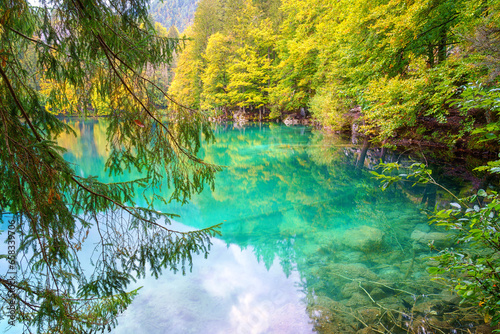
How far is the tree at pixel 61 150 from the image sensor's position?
5.15ft

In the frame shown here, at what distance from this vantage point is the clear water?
11.1ft

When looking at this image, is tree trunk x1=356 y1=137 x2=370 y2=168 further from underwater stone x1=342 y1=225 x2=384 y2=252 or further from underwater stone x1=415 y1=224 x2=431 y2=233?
underwater stone x1=342 y1=225 x2=384 y2=252

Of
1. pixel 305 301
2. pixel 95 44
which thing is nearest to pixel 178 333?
pixel 305 301

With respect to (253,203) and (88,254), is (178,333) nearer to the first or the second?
(88,254)

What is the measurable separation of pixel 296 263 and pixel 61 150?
4073mm

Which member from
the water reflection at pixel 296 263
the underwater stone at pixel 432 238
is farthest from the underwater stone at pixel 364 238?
the underwater stone at pixel 432 238

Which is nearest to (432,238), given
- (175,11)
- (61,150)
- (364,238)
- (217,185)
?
(364,238)

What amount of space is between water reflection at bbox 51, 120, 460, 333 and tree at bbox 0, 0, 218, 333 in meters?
0.99

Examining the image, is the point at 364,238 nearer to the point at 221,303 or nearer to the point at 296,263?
the point at 296,263

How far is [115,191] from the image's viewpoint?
2133mm

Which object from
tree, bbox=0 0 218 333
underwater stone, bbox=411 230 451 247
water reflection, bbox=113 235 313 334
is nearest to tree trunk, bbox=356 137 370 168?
underwater stone, bbox=411 230 451 247

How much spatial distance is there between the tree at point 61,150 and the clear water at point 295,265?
1746 millimetres

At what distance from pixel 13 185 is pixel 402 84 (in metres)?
8.48

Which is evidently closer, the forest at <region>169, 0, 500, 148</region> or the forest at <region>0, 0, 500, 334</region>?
the forest at <region>0, 0, 500, 334</region>
